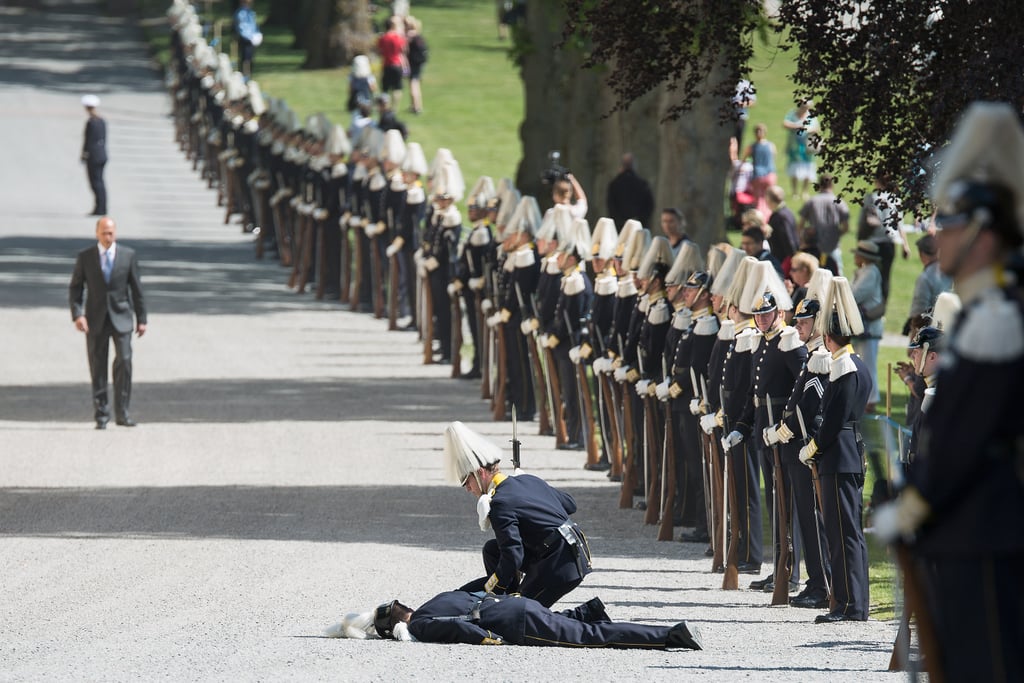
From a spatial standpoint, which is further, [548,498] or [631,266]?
[631,266]

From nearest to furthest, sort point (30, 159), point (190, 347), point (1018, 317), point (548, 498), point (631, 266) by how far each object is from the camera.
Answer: point (1018, 317), point (548, 498), point (631, 266), point (190, 347), point (30, 159)

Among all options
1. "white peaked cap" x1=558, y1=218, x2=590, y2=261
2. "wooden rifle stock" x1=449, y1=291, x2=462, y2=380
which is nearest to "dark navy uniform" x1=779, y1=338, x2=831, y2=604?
"white peaked cap" x1=558, y1=218, x2=590, y2=261

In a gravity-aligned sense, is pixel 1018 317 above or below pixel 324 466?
above

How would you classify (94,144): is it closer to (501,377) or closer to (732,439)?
(501,377)

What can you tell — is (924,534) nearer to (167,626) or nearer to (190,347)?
(167,626)

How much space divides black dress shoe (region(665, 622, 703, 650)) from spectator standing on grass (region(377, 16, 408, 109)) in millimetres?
32974

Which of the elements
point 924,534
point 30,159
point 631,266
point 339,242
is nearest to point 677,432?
point 631,266

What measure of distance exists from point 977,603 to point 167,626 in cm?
628

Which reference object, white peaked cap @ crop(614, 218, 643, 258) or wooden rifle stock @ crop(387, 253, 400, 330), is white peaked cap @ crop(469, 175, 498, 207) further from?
wooden rifle stock @ crop(387, 253, 400, 330)

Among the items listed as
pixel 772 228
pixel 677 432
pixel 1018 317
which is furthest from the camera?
pixel 772 228

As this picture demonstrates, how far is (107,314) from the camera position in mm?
18609

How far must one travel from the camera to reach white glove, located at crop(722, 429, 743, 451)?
12.8 meters

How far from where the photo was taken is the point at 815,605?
12.0 metres

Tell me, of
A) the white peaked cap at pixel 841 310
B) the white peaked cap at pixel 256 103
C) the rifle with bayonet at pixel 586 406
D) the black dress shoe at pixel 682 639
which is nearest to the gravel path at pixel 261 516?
the black dress shoe at pixel 682 639
